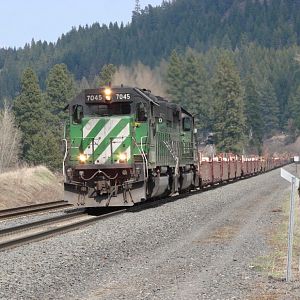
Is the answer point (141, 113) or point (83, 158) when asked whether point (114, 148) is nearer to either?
point (83, 158)

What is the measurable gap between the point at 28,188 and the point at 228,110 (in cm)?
8114

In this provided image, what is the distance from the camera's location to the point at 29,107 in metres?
82.2

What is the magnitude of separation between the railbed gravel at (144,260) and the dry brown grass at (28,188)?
30.2 feet

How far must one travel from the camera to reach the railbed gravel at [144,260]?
840cm

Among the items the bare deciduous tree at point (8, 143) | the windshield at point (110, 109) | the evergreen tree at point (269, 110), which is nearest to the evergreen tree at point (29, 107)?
the bare deciduous tree at point (8, 143)

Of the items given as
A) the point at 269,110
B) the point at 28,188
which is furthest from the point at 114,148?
the point at 269,110

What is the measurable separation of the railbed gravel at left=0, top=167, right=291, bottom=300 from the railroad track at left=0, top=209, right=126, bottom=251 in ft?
0.93

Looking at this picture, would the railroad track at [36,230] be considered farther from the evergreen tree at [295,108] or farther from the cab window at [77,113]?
the evergreen tree at [295,108]

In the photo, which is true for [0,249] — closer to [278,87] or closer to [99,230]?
[99,230]

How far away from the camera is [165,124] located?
22.2m

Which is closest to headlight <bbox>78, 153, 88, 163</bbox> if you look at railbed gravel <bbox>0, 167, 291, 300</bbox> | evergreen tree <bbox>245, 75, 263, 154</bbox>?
railbed gravel <bbox>0, 167, 291, 300</bbox>

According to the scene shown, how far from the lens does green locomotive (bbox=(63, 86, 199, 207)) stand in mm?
→ 18719

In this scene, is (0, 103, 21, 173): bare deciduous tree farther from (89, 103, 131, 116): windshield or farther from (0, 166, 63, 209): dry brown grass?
(89, 103, 131, 116): windshield

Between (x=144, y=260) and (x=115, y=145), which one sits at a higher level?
(x=115, y=145)
